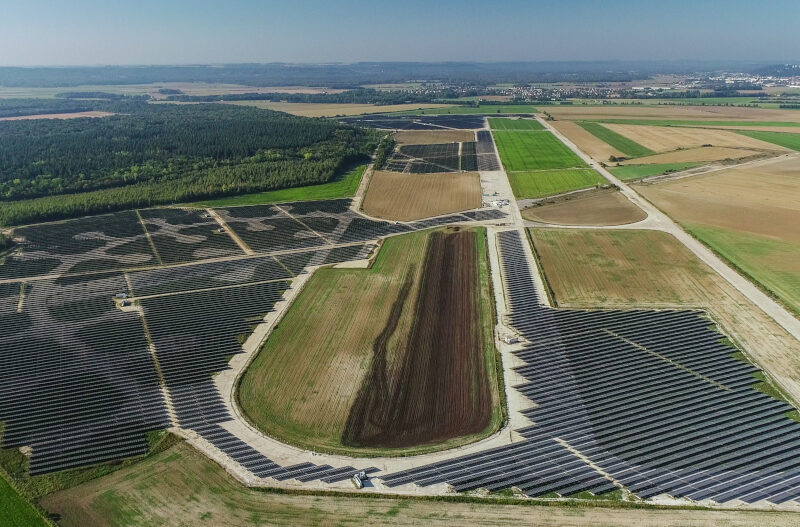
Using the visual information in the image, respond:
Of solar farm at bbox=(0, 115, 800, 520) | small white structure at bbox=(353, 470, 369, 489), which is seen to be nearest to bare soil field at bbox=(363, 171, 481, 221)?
solar farm at bbox=(0, 115, 800, 520)

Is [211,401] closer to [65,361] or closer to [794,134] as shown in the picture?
[65,361]

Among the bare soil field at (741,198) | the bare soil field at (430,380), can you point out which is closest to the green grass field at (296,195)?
the bare soil field at (430,380)

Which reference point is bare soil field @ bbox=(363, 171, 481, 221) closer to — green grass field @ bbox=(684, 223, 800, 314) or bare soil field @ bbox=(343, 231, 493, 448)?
bare soil field @ bbox=(343, 231, 493, 448)

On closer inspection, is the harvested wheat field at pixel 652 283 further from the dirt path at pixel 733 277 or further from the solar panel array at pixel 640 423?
the solar panel array at pixel 640 423

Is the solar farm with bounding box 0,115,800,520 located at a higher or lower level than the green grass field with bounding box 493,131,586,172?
lower

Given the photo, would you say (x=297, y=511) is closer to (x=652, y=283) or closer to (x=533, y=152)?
(x=652, y=283)
